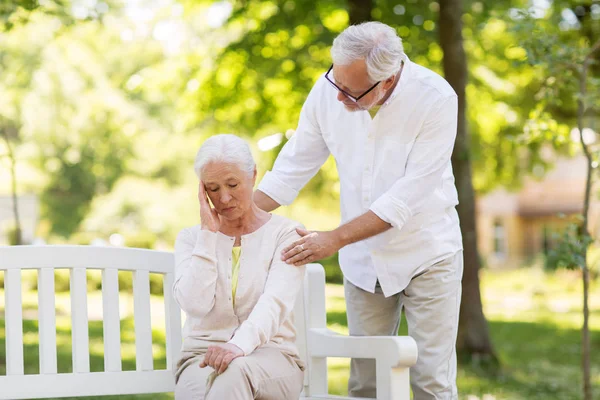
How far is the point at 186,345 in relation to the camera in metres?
Answer: 3.17

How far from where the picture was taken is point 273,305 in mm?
3066

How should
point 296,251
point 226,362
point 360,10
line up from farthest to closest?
point 360,10 → point 296,251 → point 226,362

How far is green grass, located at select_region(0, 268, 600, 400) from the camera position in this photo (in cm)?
761

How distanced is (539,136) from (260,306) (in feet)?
11.3

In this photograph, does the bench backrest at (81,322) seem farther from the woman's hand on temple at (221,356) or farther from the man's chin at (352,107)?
the man's chin at (352,107)

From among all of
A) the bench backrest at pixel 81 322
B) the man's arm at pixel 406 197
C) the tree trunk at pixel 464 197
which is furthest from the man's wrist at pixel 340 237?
the tree trunk at pixel 464 197

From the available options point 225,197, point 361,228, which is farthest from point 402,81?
point 225,197

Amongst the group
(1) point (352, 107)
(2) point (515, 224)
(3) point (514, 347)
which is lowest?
(3) point (514, 347)

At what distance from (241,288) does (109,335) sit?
664 millimetres

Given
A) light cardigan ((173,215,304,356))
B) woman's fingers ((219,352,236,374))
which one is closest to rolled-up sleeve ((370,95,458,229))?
light cardigan ((173,215,304,356))

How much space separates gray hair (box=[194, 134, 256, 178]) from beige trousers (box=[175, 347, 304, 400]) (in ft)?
2.12

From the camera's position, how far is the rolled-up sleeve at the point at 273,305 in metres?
2.98

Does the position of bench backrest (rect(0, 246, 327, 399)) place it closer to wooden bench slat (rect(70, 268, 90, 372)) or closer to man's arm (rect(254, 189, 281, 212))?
wooden bench slat (rect(70, 268, 90, 372))

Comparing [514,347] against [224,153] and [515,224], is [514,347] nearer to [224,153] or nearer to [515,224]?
[224,153]
